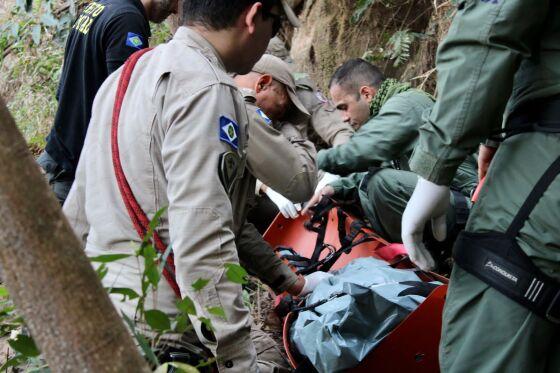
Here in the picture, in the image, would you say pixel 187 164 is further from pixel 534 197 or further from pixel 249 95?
pixel 249 95

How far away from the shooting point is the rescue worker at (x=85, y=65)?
323cm

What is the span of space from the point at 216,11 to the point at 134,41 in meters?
1.23

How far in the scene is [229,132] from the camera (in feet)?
6.15

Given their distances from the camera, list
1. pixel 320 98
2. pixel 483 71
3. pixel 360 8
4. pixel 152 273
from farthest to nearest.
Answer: pixel 360 8
pixel 320 98
pixel 483 71
pixel 152 273

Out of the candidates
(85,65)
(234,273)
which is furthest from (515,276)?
(85,65)

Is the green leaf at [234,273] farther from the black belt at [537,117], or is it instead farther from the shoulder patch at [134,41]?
the shoulder patch at [134,41]

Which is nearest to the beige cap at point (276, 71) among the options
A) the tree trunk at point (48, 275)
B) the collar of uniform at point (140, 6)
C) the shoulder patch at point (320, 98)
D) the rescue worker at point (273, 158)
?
the rescue worker at point (273, 158)

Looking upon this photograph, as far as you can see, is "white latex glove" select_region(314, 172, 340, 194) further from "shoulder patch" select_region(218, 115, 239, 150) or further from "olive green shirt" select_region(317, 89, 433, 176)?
"shoulder patch" select_region(218, 115, 239, 150)

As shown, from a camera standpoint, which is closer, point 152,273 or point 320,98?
point 152,273

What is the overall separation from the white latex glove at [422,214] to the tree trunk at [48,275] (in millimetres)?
1182

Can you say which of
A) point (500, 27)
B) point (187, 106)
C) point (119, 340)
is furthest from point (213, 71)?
point (119, 340)

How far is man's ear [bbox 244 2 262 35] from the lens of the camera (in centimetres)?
211

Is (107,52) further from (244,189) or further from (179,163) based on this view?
(179,163)

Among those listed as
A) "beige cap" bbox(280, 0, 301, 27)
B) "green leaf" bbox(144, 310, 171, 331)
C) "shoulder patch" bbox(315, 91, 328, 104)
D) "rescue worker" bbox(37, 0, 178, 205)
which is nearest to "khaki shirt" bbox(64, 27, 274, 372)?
"beige cap" bbox(280, 0, 301, 27)
